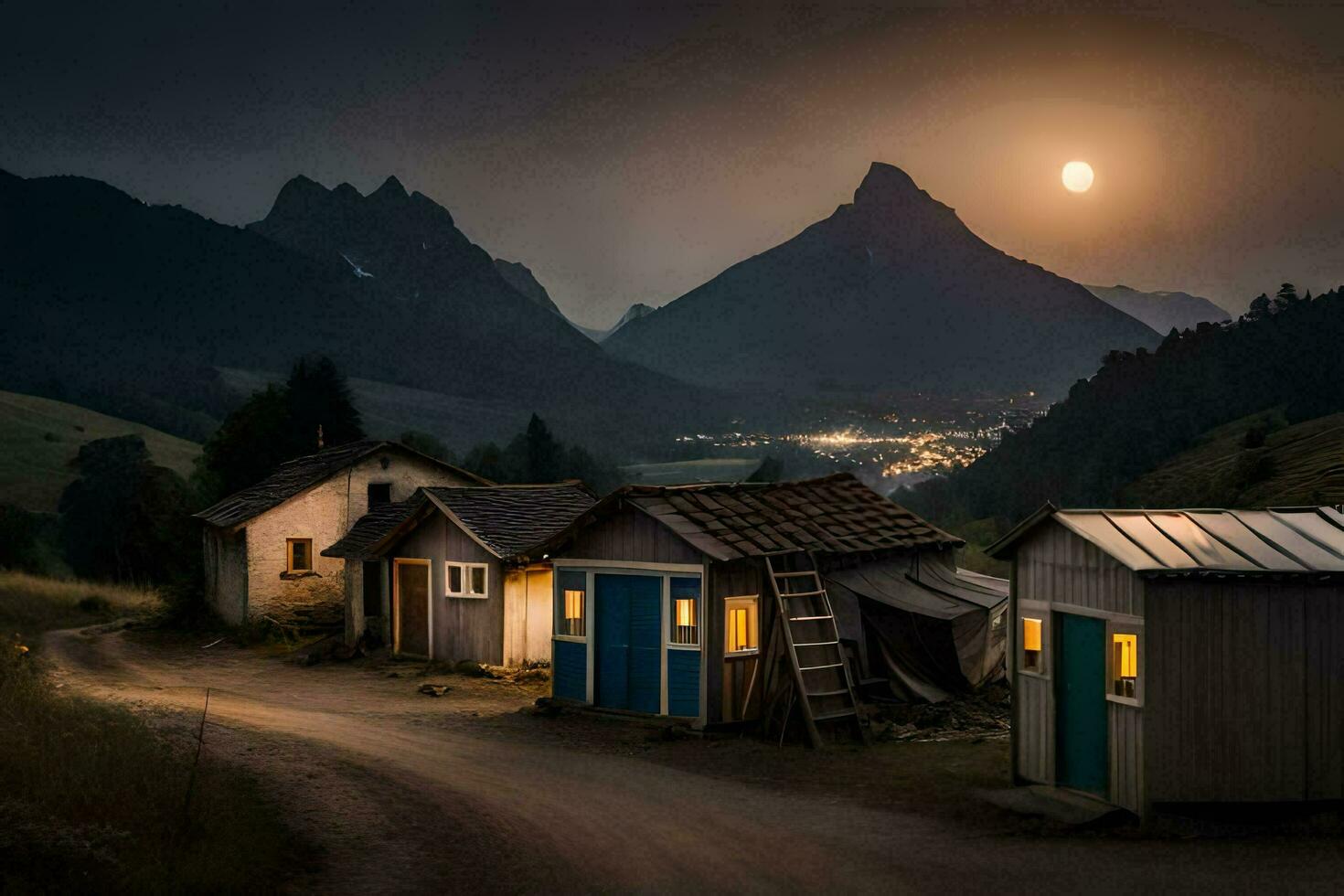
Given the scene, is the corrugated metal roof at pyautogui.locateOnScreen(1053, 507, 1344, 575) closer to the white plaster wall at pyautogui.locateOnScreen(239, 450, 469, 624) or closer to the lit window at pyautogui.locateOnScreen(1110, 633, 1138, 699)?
the lit window at pyautogui.locateOnScreen(1110, 633, 1138, 699)

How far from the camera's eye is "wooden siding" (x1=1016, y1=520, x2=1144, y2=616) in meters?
14.3

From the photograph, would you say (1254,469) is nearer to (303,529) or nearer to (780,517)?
(780,517)

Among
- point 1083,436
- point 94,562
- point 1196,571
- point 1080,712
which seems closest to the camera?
point 1196,571

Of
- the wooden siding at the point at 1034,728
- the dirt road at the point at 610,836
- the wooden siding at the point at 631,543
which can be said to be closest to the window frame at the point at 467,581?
the wooden siding at the point at 631,543

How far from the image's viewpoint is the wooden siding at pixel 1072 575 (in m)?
14.3

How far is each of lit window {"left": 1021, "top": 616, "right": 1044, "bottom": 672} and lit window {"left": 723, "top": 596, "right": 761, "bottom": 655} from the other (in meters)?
6.45

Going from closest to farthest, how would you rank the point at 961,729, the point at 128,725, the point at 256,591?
the point at 128,725 < the point at 961,729 < the point at 256,591

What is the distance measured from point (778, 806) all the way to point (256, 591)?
85.5 ft

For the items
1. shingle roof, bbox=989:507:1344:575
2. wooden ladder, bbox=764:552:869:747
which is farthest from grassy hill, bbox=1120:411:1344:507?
shingle roof, bbox=989:507:1344:575

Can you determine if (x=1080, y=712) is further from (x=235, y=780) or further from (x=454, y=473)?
(x=454, y=473)

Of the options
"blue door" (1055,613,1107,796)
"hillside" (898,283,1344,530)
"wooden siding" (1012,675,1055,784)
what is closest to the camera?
"blue door" (1055,613,1107,796)

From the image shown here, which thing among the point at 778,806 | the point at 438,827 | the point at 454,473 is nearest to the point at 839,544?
the point at 778,806

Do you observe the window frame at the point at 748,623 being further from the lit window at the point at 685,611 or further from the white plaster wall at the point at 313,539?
the white plaster wall at the point at 313,539

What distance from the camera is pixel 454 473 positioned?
4116 centimetres
